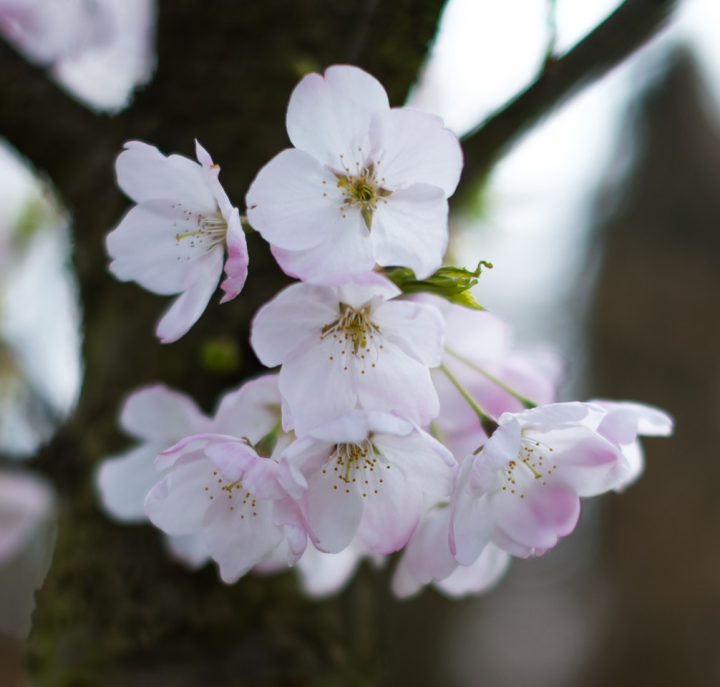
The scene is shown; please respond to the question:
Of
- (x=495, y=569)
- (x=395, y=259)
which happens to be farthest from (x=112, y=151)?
(x=495, y=569)

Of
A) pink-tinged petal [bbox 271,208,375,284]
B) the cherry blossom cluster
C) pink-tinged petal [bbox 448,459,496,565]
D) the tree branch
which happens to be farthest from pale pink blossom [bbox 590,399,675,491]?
the tree branch

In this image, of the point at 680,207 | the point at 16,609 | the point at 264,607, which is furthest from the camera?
the point at 680,207

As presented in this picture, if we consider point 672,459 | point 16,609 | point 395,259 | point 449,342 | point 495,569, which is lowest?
point 16,609

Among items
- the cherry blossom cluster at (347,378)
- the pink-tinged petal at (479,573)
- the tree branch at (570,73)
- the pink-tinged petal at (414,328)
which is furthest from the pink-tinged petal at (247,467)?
the tree branch at (570,73)

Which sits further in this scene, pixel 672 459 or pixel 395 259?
pixel 672 459

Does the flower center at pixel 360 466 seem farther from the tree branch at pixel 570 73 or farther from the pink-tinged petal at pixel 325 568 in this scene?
the tree branch at pixel 570 73

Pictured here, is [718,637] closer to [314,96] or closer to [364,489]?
[364,489]
